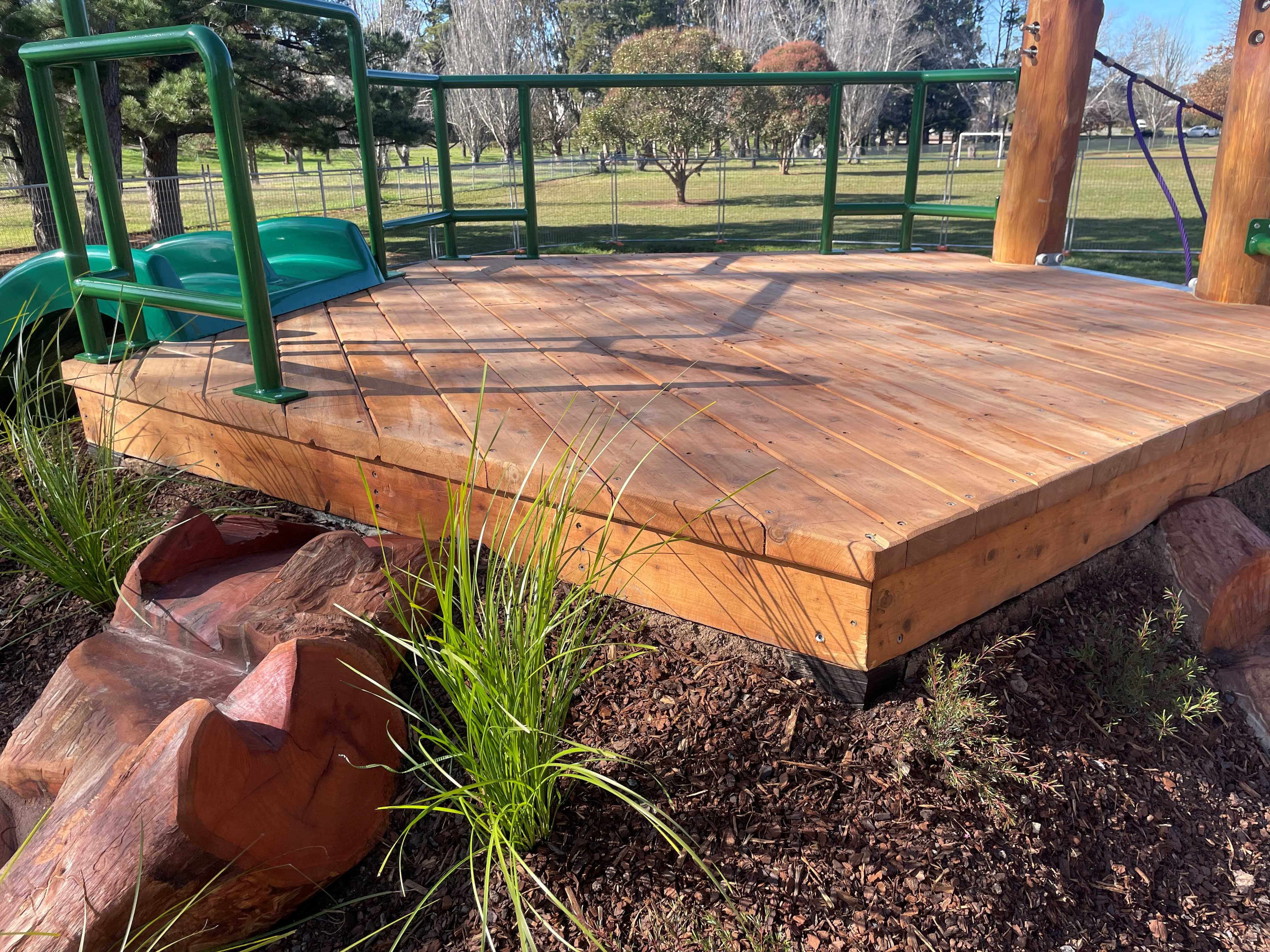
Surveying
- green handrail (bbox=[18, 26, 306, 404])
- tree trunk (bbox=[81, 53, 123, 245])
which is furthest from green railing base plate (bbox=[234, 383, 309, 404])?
tree trunk (bbox=[81, 53, 123, 245])

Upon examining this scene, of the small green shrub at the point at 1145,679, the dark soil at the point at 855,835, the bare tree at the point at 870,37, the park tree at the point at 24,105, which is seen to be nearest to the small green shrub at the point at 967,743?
the dark soil at the point at 855,835

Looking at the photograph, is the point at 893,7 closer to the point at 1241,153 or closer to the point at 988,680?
the point at 1241,153

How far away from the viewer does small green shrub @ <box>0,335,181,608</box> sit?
221 centimetres

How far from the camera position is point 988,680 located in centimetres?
194

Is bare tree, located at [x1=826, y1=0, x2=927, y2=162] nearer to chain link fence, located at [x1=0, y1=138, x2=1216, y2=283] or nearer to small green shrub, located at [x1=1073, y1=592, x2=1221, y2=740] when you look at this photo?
chain link fence, located at [x1=0, y1=138, x2=1216, y2=283]

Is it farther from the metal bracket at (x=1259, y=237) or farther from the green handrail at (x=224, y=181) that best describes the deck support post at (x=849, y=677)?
the metal bracket at (x=1259, y=237)

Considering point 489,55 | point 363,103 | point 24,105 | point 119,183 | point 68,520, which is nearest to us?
point 68,520

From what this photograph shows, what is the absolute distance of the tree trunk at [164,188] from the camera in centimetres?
1194

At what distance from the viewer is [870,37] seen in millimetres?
36500

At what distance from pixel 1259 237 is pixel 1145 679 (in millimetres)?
2391

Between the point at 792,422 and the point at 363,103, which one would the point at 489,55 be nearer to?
the point at 363,103

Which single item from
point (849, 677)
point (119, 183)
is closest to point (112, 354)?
point (119, 183)

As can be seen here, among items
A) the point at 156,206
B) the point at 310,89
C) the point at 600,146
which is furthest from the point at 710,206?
the point at 156,206

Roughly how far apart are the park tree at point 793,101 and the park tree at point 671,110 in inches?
46.5
